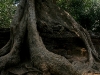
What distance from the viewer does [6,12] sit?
10.1m

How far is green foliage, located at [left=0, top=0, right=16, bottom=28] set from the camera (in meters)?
9.50

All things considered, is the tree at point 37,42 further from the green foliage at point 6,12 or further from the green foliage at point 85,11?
the green foliage at point 6,12

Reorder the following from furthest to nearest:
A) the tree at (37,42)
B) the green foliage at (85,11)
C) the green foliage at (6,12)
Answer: the green foliage at (6,12), the green foliage at (85,11), the tree at (37,42)

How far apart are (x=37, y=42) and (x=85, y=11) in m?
5.02

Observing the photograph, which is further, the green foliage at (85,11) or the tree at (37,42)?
the green foliage at (85,11)

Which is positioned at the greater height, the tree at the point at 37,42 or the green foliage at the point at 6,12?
the green foliage at the point at 6,12

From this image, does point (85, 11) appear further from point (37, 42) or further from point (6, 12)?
point (37, 42)

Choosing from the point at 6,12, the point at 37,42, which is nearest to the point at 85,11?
the point at 6,12

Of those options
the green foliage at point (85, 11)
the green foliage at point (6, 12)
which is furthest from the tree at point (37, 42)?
the green foliage at point (6, 12)

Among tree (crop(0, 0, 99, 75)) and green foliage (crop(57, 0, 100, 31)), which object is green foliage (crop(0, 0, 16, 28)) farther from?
tree (crop(0, 0, 99, 75))

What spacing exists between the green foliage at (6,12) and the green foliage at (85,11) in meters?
2.32

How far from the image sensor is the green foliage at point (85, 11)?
8586 millimetres

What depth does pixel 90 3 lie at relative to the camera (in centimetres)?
947

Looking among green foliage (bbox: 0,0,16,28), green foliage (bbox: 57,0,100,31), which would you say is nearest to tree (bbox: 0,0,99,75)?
green foliage (bbox: 57,0,100,31)
